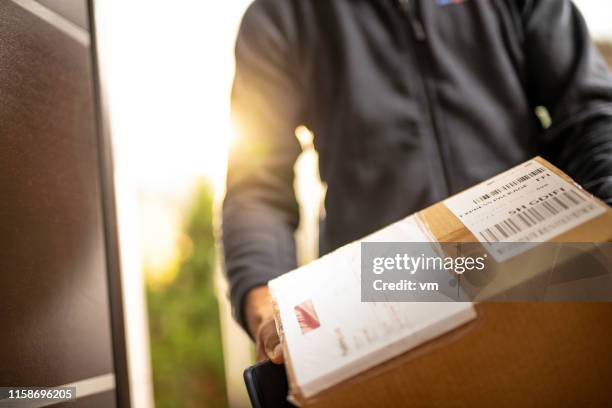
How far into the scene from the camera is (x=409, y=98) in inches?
32.0

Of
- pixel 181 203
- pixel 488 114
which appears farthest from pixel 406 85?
pixel 181 203

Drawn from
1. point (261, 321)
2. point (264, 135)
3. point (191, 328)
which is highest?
point (264, 135)

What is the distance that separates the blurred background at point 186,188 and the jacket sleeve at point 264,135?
88.7 inches

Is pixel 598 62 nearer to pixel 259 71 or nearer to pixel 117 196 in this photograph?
pixel 259 71

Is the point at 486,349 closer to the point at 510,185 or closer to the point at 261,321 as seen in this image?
the point at 510,185

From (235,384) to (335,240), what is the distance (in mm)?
4004

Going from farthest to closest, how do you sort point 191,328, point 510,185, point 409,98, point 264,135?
1. point 191,328
2. point 264,135
3. point 409,98
4. point 510,185

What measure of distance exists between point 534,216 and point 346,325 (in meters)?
0.21

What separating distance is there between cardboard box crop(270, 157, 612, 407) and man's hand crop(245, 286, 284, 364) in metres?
0.14

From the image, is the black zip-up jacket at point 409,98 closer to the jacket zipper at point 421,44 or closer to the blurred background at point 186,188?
the jacket zipper at point 421,44

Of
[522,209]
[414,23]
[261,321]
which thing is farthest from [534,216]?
[414,23]

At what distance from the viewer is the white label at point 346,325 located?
14.9 inches

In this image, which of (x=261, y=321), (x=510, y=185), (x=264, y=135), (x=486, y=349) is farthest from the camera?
(x=264, y=135)

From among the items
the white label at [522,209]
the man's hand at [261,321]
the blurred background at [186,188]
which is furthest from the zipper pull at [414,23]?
the blurred background at [186,188]
